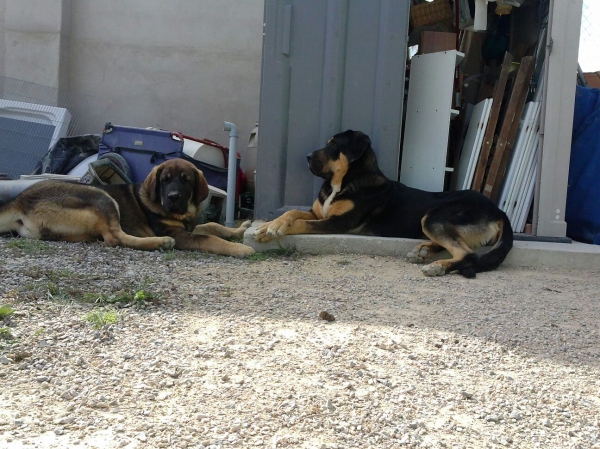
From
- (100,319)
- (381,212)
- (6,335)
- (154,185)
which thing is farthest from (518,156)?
(6,335)

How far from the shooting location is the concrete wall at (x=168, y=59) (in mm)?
10781

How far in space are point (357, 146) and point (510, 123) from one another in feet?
6.20

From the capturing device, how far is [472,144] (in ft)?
24.0

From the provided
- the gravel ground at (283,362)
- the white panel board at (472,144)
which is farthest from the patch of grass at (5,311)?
the white panel board at (472,144)

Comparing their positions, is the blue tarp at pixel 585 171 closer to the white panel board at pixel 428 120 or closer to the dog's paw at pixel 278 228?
the white panel board at pixel 428 120

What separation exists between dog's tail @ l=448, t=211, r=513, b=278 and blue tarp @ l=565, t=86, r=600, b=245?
1794 millimetres

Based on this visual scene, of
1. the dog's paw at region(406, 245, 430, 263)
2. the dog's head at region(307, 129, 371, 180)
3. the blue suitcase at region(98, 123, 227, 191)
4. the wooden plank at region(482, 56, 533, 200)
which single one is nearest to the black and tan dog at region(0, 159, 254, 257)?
the dog's head at region(307, 129, 371, 180)

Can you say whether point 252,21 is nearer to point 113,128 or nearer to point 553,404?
point 113,128

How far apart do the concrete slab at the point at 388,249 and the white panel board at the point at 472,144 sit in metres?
1.40

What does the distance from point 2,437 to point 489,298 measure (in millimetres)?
3237

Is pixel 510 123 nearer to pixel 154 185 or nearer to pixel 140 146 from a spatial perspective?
pixel 154 185

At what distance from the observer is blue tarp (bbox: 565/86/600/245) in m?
7.05

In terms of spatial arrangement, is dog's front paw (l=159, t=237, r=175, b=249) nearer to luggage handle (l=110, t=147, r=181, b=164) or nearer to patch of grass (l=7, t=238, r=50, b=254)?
patch of grass (l=7, t=238, r=50, b=254)

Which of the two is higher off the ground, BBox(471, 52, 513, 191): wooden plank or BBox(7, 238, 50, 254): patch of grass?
BBox(471, 52, 513, 191): wooden plank
